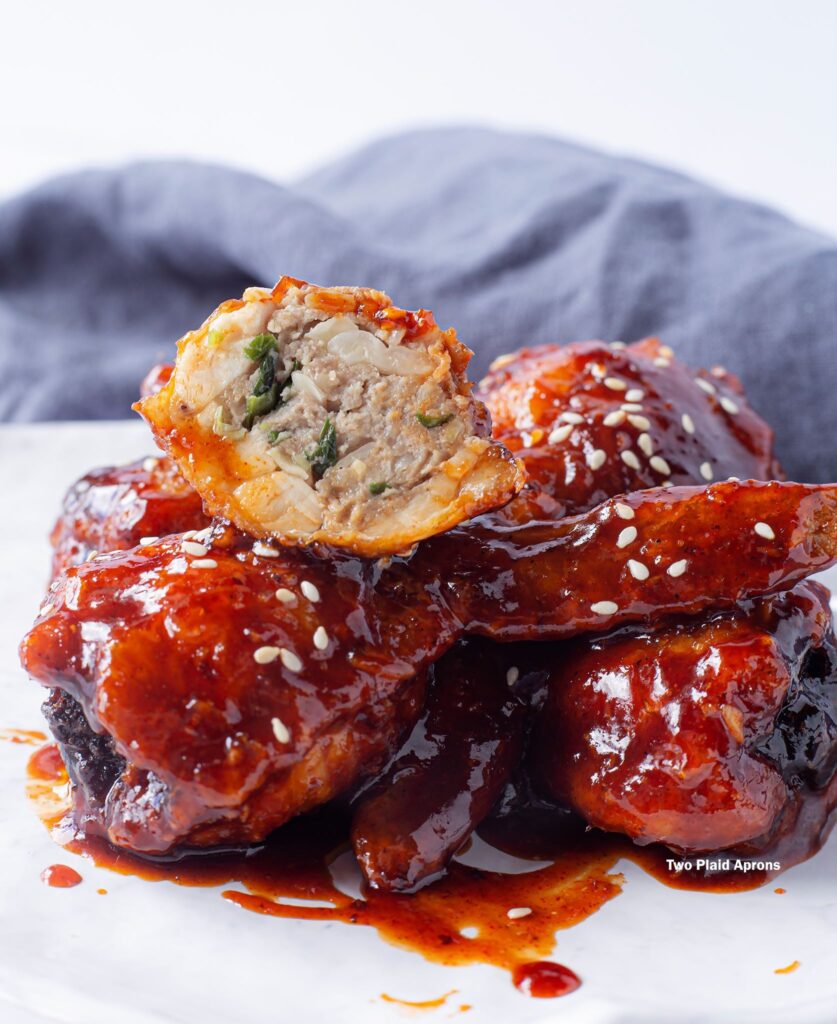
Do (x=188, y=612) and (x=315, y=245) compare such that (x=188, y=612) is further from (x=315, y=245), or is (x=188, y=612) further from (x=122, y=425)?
(x=315, y=245)

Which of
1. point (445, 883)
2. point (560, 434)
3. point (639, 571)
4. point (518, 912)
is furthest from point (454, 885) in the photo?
point (560, 434)

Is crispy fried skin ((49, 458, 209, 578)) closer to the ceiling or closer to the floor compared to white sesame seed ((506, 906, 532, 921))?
closer to the ceiling

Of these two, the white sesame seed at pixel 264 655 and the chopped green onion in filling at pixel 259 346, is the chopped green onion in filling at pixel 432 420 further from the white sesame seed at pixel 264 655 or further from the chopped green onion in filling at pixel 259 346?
the white sesame seed at pixel 264 655

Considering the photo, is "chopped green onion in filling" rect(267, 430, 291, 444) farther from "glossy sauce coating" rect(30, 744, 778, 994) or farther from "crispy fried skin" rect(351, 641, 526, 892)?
"glossy sauce coating" rect(30, 744, 778, 994)

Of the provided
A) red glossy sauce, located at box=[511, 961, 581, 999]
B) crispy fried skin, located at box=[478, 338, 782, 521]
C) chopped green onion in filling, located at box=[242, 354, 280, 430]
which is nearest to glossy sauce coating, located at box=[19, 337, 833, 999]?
red glossy sauce, located at box=[511, 961, 581, 999]

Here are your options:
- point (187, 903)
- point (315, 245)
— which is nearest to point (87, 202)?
point (315, 245)

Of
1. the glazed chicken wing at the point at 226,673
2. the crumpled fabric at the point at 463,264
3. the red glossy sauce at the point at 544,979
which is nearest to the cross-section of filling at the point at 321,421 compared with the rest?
the glazed chicken wing at the point at 226,673
